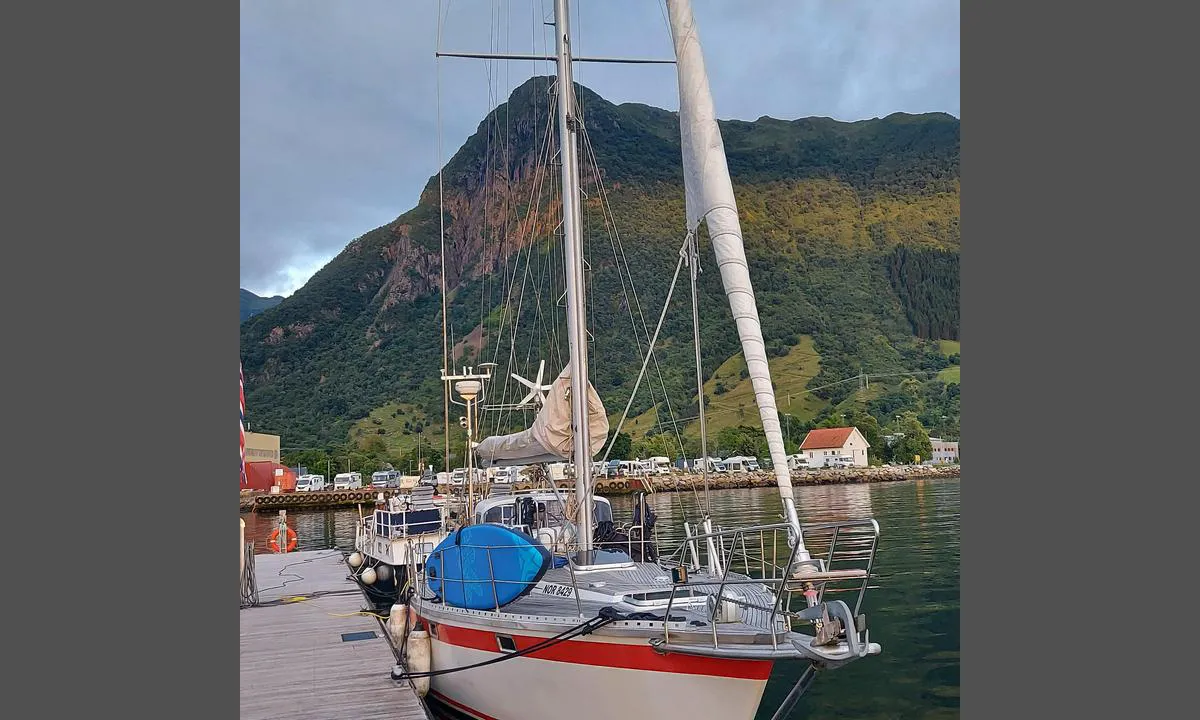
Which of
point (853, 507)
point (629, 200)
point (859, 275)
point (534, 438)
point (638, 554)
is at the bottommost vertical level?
point (853, 507)

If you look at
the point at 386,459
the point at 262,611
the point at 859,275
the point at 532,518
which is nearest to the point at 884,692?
the point at 532,518

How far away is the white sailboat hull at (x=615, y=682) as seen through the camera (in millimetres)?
7809

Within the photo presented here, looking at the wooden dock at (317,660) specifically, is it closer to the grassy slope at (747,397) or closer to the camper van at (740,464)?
the grassy slope at (747,397)

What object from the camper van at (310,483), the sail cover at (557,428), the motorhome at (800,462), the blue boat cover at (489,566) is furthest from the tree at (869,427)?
the blue boat cover at (489,566)

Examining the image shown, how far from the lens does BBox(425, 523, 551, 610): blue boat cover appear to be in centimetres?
941

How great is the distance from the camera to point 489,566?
972cm

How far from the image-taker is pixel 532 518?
14.6m

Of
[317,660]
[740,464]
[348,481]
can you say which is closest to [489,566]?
[317,660]

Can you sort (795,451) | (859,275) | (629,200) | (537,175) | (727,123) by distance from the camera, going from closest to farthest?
(537,175) → (795,451) → (629,200) → (859,275) → (727,123)

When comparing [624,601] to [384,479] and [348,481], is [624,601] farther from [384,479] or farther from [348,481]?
[348,481]

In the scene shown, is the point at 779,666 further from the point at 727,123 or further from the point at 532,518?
the point at 727,123

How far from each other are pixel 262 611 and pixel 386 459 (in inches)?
3309

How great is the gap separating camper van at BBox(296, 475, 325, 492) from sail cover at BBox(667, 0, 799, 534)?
275 ft

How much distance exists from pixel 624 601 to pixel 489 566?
1.85 m
